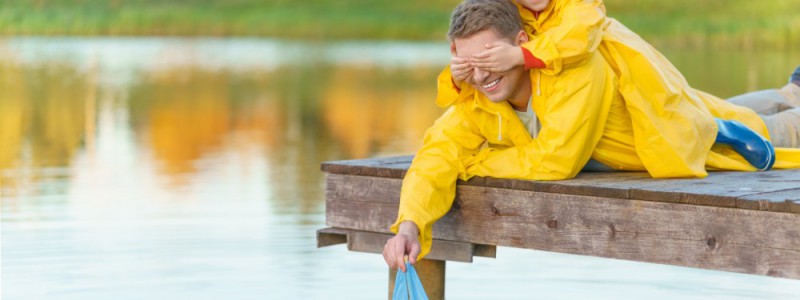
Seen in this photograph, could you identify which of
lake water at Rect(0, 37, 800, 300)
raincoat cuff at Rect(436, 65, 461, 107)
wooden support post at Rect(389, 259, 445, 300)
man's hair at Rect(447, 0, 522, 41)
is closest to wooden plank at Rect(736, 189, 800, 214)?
Result: man's hair at Rect(447, 0, 522, 41)

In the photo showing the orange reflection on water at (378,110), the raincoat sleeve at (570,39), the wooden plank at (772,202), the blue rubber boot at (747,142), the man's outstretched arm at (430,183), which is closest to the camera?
the wooden plank at (772,202)

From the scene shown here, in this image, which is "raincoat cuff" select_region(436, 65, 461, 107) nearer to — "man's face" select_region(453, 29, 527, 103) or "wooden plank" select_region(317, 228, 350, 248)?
"man's face" select_region(453, 29, 527, 103)

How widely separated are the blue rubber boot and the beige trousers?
557 millimetres

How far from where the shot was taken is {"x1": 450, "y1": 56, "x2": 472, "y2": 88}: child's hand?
17.4ft

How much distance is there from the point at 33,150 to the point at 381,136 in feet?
12.4

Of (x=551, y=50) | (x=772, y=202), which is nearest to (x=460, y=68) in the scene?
(x=551, y=50)

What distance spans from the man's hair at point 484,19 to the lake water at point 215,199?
231 cm

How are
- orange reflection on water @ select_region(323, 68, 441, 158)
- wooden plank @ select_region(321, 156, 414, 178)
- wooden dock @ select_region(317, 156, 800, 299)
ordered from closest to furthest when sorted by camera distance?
1. wooden dock @ select_region(317, 156, 800, 299)
2. wooden plank @ select_region(321, 156, 414, 178)
3. orange reflection on water @ select_region(323, 68, 441, 158)

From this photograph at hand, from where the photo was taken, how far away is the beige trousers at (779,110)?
21.3 ft

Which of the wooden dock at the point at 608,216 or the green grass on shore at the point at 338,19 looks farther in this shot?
the green grass on shore at the point at 338,19

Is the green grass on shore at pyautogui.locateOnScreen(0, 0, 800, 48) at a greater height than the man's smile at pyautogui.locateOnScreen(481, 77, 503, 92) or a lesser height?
lesser

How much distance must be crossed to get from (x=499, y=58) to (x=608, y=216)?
2.21 ft

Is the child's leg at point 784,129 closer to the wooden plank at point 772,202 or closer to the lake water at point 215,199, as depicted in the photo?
the lake water at point 215,199

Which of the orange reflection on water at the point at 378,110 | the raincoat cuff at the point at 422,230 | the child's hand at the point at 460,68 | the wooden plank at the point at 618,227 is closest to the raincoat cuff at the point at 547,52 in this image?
the child's hand at the point at 460,68
